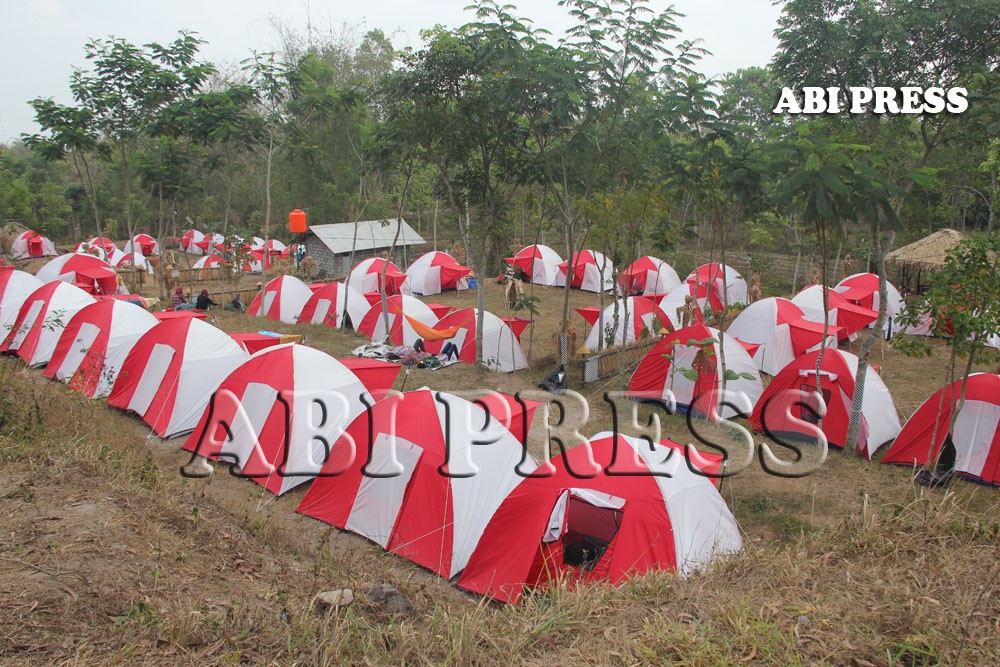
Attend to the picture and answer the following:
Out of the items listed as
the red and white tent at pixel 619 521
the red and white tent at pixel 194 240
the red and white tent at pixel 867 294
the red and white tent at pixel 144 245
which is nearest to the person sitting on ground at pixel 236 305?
the red and white tent at pixel 619 521

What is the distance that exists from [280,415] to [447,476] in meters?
2.49

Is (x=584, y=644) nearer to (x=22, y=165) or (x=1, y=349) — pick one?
(x=1, y=349)

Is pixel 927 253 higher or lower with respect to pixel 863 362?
higher

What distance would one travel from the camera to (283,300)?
16.5m

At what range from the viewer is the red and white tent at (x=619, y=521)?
16.8 feet

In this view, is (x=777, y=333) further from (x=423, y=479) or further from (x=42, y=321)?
(x=42, y=321)

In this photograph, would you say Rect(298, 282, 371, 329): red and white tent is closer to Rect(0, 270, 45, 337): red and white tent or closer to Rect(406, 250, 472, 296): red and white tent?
Rect(406, 250, 472, 296): red and white tent

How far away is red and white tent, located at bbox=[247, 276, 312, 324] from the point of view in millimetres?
16469

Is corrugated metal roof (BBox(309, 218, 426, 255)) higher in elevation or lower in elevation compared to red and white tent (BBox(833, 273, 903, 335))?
higher

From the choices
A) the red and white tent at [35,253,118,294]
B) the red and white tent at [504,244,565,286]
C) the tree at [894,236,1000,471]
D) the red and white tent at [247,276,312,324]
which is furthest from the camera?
the red and white tent at [504,244,565,286]

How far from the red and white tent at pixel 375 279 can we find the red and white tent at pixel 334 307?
3.02 metres

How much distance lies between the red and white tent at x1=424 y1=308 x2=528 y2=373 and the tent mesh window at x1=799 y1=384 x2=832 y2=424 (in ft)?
16.8

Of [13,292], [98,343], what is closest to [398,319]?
[98,343]

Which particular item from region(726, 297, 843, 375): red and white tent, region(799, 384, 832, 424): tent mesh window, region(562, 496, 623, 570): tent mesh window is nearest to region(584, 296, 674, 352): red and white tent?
region(726, 297, 843, 375): red and white tent
